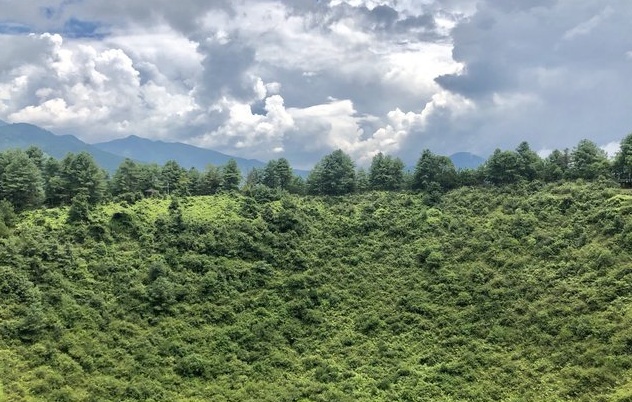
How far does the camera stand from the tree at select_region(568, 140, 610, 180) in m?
69.8

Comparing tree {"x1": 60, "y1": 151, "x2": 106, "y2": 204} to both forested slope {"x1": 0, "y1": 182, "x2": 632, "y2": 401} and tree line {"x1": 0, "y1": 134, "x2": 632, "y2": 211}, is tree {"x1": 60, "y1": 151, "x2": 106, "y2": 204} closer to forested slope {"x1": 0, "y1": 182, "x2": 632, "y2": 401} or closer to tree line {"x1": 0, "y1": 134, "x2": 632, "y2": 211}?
tree line {"x1": 0, "y1": 134, "x2": 632, "y2": 211}

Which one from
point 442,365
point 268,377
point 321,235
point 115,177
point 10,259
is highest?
point 115,177

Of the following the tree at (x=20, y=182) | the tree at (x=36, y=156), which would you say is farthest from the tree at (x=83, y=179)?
the tree at (x=36, y=156)

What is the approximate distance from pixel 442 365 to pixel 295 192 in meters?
50.1

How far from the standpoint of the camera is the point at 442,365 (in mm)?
42688

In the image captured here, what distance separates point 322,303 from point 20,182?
4164cm

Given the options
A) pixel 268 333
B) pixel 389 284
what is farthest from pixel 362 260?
pixel 268 333

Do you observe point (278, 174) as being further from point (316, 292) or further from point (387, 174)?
point (316, 292)

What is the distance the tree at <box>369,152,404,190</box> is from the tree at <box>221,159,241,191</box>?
73.8 feet

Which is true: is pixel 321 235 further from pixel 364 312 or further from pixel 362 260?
pixel 364 312

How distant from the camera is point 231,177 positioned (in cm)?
8275

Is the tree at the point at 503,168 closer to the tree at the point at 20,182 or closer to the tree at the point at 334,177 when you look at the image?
the tree at the point at 334,177

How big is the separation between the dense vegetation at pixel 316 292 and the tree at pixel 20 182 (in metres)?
0.19

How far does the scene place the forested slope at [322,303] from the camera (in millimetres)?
40250
